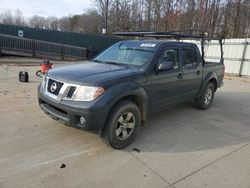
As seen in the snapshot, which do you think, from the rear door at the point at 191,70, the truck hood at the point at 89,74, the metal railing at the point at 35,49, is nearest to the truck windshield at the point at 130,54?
the truck hood at the point at 89,74

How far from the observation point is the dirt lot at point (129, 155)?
9.12 feet

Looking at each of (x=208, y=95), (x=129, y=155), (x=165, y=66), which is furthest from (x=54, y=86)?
(x=208, y=95)

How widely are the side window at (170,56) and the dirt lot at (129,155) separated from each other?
1.25 meters

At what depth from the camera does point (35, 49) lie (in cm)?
1623

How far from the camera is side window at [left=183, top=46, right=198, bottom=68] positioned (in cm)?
480

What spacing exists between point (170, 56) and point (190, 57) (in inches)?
31.0

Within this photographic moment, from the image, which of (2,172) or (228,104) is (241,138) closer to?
(228,104)

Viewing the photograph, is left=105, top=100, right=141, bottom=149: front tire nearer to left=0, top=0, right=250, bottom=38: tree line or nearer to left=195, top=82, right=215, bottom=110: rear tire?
left=195, top=82, right=215, bottom=110: rear tire

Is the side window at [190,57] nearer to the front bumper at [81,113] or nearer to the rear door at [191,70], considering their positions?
the rear door at [191,70]

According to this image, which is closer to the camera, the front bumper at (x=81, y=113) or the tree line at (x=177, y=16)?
the front bumper at (x=81, y=113)

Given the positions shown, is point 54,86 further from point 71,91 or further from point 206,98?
point 206,98

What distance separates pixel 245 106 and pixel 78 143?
5.21m

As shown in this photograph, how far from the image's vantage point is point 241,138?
4246 mm

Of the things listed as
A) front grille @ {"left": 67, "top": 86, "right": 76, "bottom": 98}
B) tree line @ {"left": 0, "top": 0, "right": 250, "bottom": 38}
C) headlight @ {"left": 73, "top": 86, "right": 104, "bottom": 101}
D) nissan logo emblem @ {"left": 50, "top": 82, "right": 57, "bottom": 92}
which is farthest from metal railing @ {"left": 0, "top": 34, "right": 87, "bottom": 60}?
headlight @ {"left": 73, "top": 86, "right": 104, "bottom": 101}
